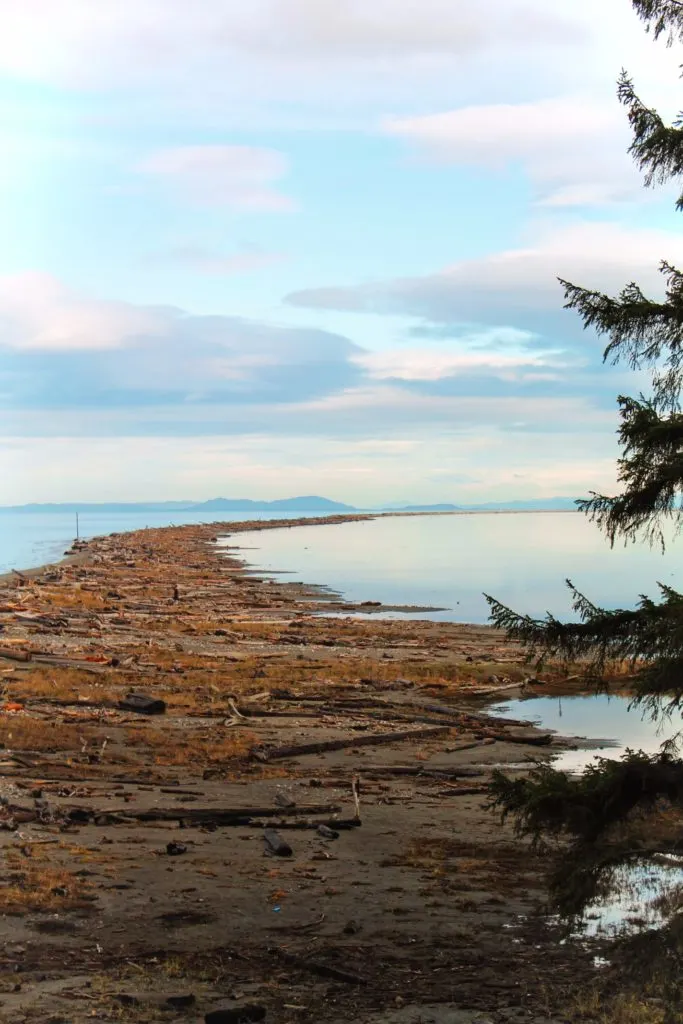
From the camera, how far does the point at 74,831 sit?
15.4 meters

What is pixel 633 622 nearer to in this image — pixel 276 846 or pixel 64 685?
pixel 276 846

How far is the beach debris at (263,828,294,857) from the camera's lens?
14898 mm

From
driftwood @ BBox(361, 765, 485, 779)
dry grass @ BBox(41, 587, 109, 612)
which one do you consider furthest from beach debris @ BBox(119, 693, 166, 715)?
dry grass @ BBox(41, 587, 109, 612)

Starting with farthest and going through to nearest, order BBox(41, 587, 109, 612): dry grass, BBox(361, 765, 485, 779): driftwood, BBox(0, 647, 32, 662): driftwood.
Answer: BBox(41, 587, 109, 612): dry grass
BBox(0, 647, 32, 662): driftwood
BBox(361, 765, 485, 779): driftwood

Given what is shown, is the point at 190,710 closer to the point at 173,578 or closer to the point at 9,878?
the point at 9,878

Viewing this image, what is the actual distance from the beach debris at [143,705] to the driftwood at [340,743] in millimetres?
4292

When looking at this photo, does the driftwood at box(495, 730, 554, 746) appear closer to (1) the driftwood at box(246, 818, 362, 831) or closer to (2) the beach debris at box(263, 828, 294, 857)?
(1) the driftwood at box(246, 818, 362, 831)

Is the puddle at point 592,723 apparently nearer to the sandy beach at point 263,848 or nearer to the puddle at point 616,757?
the puddle at point 616,757

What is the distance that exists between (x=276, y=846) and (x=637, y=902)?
4862 millimetres

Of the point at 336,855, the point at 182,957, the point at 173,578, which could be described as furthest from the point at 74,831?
the point at 173,578

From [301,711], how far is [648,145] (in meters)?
18.0

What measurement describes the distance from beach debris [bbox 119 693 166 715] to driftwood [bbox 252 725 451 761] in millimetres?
4292

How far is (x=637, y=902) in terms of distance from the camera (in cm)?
1350

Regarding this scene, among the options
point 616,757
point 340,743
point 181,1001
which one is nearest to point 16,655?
point 340,743
